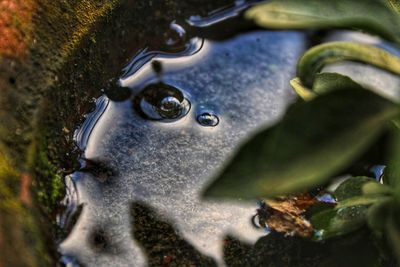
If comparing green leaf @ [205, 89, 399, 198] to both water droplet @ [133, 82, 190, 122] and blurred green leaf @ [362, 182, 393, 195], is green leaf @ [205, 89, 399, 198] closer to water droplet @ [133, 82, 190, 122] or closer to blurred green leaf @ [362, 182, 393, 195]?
blurred green leaf @ [362, 182, 393, 195]

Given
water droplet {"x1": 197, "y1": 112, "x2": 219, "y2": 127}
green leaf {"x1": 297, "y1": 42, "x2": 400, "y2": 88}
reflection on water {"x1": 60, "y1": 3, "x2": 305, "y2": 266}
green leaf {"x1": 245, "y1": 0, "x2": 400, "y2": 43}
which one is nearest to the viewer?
green leaf {"x1": 245, "y1": 0, "x2": 400, "y2": 43}

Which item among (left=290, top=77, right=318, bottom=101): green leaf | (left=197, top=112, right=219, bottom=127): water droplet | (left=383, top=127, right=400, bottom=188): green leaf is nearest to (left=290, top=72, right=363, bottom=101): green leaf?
(left=290, top=77, right=318, bottom=101): green leaf

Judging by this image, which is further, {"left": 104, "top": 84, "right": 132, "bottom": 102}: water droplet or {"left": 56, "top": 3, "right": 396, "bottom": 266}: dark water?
{"left": 104, "top": 84, "right": 132, "bottom": 102}: water droplet

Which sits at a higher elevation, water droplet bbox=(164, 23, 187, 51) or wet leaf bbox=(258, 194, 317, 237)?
water droplet bbox=(164, 23, 187, 51)

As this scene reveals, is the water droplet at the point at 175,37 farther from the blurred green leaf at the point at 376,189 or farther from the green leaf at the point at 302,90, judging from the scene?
the blurred green leaf at the point at 376,189

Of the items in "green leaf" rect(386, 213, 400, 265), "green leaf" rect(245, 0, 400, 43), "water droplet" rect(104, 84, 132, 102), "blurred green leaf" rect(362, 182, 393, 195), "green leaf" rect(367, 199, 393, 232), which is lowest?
"green leaf" rect(386, 213, 400, 265)

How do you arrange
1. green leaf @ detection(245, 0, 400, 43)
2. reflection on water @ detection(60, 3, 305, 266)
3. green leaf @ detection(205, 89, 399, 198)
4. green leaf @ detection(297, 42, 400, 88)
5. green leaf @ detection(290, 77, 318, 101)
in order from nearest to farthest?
green leaf @ detection(205, 89, 399, 198) < green leaf @ detection(245, 0, 400, 43) < green leaf @ detection(297, 42, 400, 88) < green leaf @ detection(290, 77, 318, 101) < reflection on water @ detection(60, 3, 305, 266)

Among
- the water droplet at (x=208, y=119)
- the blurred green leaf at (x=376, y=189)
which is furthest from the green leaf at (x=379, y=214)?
the water droplet at (x=208, y=119)
